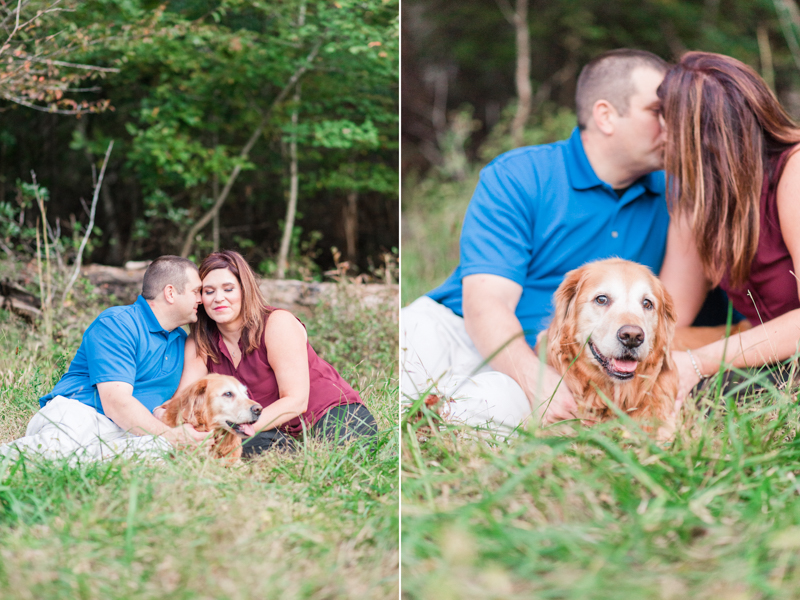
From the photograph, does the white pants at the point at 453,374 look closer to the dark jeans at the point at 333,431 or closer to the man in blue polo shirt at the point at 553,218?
the man in blue polo shirt at the point at 553,218

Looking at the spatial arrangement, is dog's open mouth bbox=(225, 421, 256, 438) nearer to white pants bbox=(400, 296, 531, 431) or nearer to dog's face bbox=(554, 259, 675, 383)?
white pants bbox=(400, 296, 531, 431)

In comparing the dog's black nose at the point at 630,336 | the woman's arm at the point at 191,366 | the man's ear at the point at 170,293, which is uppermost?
the man's ear at the point at 170,293

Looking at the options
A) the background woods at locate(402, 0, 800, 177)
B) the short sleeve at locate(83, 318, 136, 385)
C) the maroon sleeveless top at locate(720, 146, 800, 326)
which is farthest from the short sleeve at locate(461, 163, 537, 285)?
the background woods at locate(402, 0, 800, 177)

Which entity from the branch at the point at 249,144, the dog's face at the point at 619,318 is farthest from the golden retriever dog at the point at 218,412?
the branch at the point at 249,144

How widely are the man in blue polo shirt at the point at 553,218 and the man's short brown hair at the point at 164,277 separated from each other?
39.9 inches

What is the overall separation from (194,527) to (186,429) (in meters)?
0.57

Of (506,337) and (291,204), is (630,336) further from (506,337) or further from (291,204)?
(291,204)

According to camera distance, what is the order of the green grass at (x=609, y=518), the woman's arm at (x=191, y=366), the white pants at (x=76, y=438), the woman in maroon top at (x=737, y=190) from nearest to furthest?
the green grass at (x=609, y=518) < the white pants at (x=76, y=438) < the woman's arm at (x=191, y=366) < the woman in maroon top at (x=737, y=190)

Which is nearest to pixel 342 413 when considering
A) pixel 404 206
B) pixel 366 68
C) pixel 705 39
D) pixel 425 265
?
pixel 425 265

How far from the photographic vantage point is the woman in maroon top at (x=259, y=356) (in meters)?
2.41

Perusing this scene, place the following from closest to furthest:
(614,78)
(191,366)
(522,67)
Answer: (191,366) < (614,78) < (522,67)

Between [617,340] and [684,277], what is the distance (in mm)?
1128

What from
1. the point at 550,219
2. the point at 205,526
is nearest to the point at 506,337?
the point at 550,219

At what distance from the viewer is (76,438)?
7.39 ft
